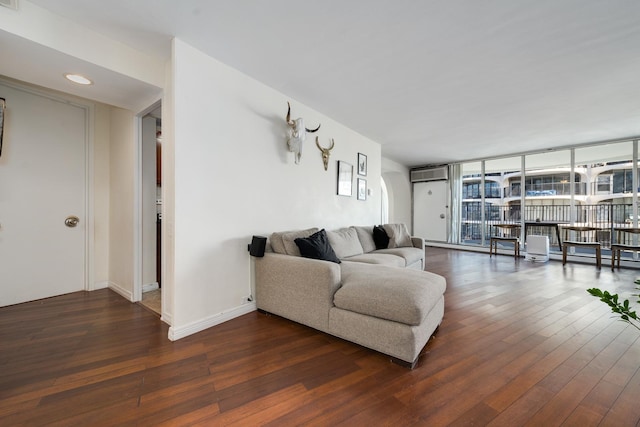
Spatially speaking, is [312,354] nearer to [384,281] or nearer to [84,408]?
[384,281]

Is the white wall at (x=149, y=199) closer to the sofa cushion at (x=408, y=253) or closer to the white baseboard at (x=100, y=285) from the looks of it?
the white baseboard at (x=100, y=285)

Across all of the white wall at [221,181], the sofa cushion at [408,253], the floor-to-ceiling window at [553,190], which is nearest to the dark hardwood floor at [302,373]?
the white wall at [221,181]

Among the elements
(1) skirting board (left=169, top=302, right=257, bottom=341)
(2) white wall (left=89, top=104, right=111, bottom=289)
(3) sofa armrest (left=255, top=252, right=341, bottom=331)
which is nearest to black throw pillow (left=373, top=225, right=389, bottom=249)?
(3) sofa armrest (left=255, top=252, right=341, bottom=331)

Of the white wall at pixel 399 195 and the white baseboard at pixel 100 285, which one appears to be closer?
the white baseboard at pixel 100 285

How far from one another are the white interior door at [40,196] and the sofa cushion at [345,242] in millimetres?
3186

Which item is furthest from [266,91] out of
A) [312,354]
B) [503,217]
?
[503,217]

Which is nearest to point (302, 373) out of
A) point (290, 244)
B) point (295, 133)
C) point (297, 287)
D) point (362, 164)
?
point (297, 287)

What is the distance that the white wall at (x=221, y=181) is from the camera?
2.19 m

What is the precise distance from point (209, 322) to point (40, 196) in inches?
102

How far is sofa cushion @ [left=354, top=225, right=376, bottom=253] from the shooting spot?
13.2ft

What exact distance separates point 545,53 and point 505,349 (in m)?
2.64

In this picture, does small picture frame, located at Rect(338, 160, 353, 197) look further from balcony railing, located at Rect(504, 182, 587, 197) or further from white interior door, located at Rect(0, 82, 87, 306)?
balcony railing, located at Rect(504, 182, 587, 197)

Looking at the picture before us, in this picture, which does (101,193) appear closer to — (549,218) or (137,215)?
(137,215)

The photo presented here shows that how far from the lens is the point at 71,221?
3.14 metres
